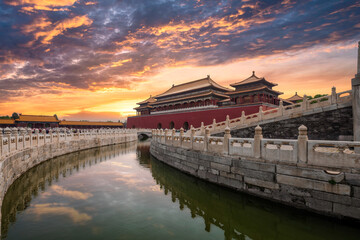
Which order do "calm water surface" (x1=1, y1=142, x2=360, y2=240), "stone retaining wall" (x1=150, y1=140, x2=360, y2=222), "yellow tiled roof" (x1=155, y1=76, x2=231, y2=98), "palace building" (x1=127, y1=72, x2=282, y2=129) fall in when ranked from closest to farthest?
1. "stone retaining wall" (x1=150, y1=140, x2=360, y2=222)
2. "calm water surface" (x1=1, y1=142, x2=360, y2=240)
3. "palace building" (x1=127, y1=72, x2=282, y2=129)
4. "yellow tiled roof" (x1=155, y1=76, x2=231, y2=98)

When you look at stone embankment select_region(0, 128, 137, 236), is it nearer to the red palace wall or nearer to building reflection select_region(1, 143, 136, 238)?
building reflection select_region(1, 143, 136, 238)

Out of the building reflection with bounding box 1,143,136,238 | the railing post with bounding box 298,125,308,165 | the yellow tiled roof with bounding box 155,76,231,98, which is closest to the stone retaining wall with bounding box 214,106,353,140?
the railing post with bounding box 298,125,308,165

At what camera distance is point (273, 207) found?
263 inches

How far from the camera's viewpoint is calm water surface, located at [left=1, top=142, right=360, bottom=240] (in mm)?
5547

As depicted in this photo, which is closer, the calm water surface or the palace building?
the calm water surface

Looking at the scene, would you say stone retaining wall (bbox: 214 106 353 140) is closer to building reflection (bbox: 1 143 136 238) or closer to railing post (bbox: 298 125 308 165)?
railing post (bbox: 298 125 308 165)

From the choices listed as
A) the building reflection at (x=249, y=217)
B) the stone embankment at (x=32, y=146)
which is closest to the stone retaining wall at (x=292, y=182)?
the building reflection at (x=249, y=217)

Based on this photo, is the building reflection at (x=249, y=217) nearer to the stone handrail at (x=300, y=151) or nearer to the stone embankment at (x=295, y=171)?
the stone embankment at (x=295, y=171)

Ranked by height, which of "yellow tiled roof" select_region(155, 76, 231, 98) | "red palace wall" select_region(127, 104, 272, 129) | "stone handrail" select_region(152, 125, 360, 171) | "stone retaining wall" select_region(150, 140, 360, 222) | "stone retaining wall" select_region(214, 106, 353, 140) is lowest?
"stone retaining wall" select_region(150, 140, 360, 222)

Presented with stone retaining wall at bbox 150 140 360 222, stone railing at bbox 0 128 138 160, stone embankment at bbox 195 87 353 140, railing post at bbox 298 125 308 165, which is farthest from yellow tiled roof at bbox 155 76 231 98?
railing post at bbox 298 125 308 165

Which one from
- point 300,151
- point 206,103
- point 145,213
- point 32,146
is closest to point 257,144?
point 300,151

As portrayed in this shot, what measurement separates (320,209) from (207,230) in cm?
331

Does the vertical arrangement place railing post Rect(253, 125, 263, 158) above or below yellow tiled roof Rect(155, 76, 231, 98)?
below

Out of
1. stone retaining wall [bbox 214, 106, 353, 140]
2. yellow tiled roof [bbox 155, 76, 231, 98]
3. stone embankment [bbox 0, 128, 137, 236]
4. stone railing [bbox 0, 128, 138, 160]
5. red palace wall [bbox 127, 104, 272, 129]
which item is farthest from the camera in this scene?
yellow tiled roof [bbox 155, 76, 231, 98]
